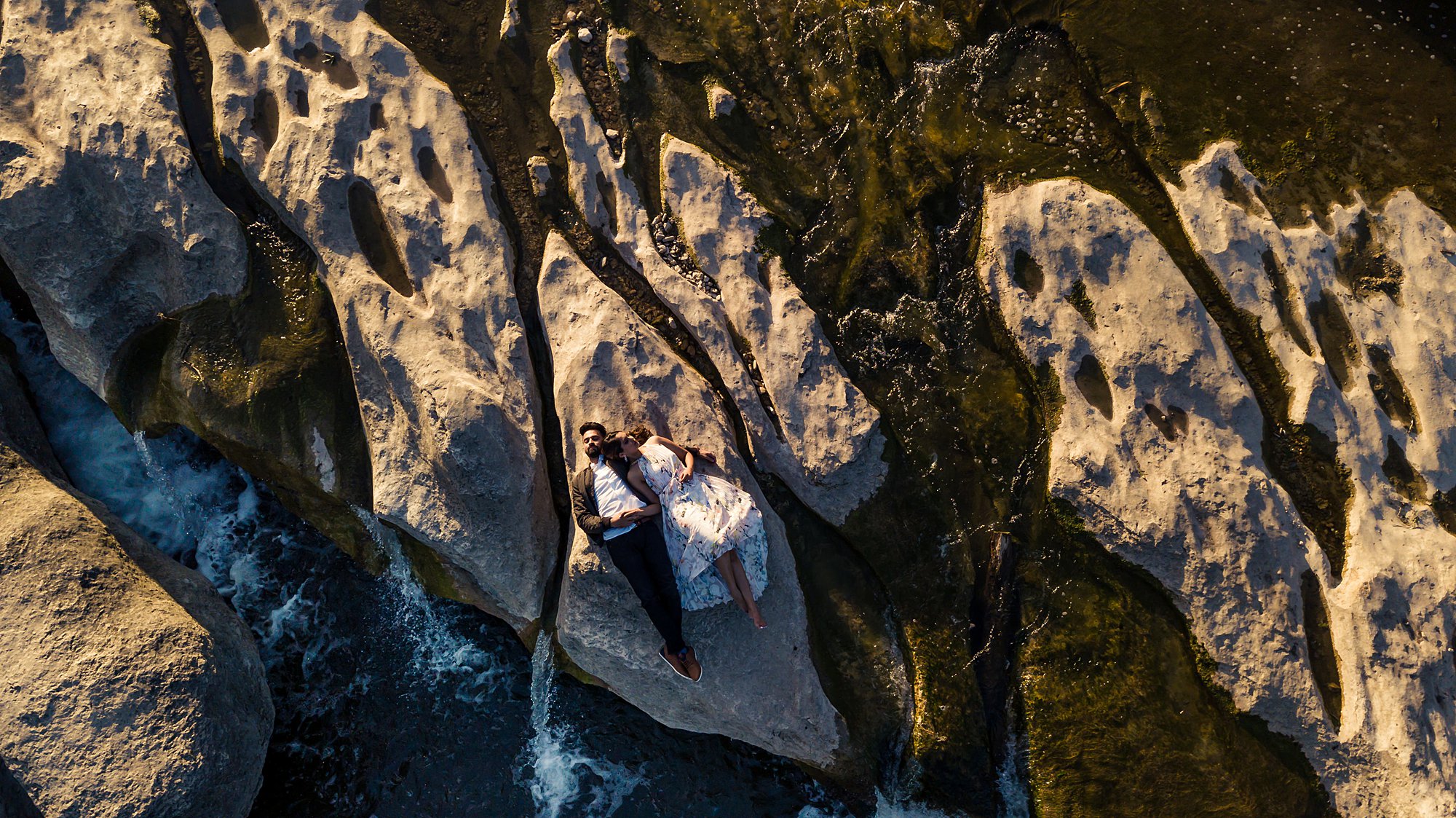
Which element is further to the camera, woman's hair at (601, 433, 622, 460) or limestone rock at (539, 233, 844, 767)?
limestone rock at (539, 233, 844, 767)

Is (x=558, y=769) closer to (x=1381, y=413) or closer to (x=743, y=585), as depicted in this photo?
(x=743, y=585)

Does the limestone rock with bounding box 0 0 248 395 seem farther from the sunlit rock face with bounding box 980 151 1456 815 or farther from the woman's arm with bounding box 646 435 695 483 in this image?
the sunlit rock face with bounding box 980 151 1456 815

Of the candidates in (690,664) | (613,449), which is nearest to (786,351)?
(613,449)

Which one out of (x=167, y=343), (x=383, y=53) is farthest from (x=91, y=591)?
(x=383, y=53)

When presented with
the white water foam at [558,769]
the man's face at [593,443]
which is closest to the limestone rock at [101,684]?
the white water foam at [558,769]

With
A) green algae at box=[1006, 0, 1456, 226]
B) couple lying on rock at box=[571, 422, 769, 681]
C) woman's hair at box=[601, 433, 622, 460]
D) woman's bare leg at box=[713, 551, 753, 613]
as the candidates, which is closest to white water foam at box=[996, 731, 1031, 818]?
couple lying on rock at box=[571, 422, 769, 681]

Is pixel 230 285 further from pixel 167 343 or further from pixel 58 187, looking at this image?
pixel 58 187

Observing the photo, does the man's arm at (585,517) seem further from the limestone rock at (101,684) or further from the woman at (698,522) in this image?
the limestone rock at (101,684)
